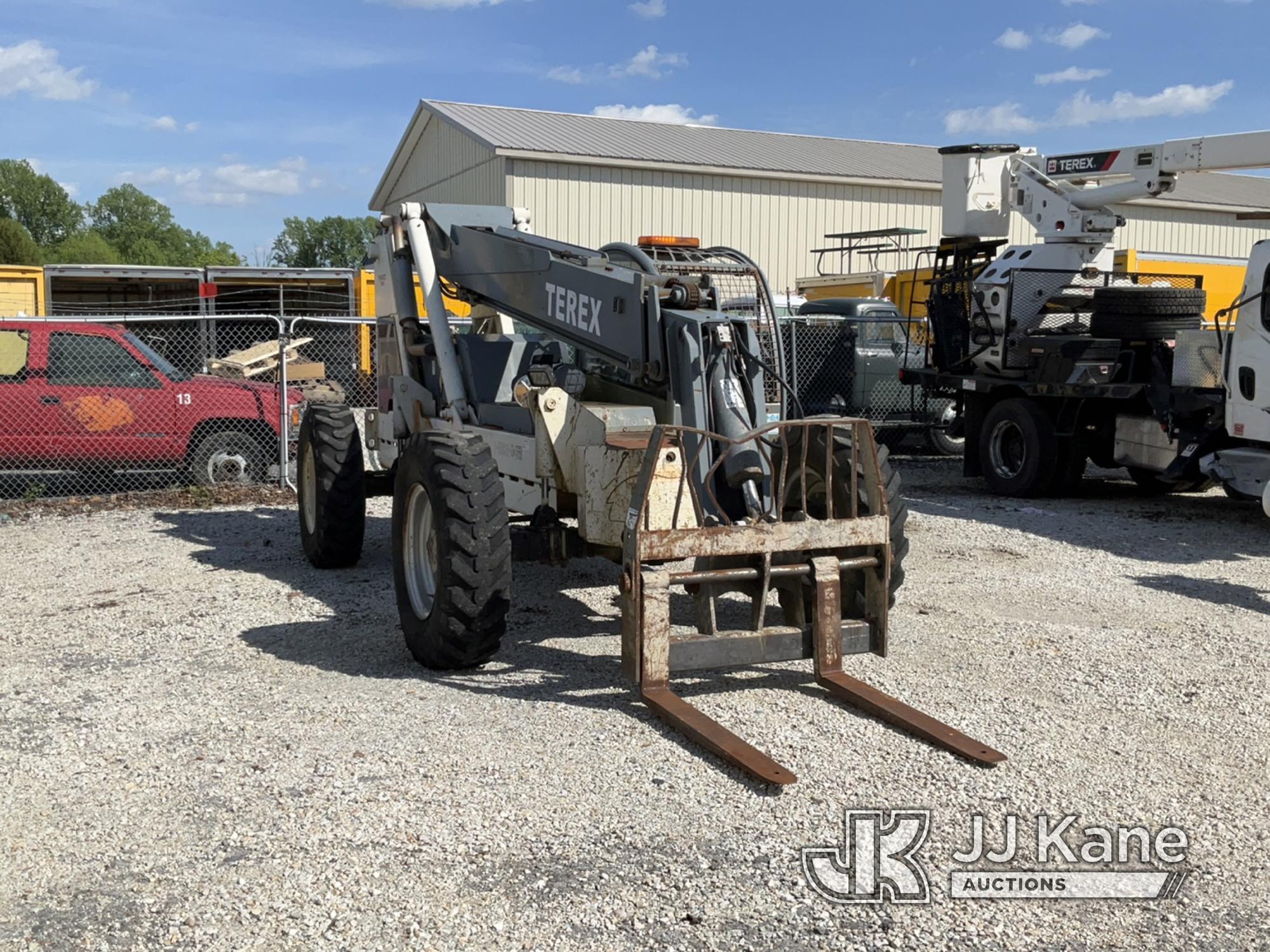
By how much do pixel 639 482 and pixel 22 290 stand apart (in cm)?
1970

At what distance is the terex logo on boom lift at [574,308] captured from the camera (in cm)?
692

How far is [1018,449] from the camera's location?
1352 cm

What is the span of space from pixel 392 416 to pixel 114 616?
2.37m

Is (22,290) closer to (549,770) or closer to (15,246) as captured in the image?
(549,770)

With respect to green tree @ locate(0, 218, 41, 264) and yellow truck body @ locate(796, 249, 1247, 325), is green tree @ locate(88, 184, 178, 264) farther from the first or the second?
yellow truck body @ locate(796, 249, 1247, 325)

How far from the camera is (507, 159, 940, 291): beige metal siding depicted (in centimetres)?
2855

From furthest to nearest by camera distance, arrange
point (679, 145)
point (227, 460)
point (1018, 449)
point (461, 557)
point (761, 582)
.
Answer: point (679, 145) < point (1018, 449) < point (227, 460) < point (461, 557) < point (761, 582)

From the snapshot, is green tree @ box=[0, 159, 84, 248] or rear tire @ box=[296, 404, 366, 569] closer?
rear tire @ box=[296, 404, 366, 569]

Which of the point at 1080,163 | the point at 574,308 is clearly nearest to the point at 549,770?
the point at 574,308

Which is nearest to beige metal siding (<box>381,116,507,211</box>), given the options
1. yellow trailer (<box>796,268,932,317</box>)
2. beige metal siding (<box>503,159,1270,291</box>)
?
beige metal siding (<box>503,159,1270,291</box>)

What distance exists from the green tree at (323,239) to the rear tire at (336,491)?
82.8 metres

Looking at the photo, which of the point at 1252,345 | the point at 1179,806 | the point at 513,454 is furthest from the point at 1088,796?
the point at 1252,345

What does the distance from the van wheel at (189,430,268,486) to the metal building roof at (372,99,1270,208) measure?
16227 millimetres

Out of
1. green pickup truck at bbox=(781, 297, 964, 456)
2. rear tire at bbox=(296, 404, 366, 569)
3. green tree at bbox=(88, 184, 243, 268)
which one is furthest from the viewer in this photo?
green tree at bbox=(88, 184, 243, 268)
